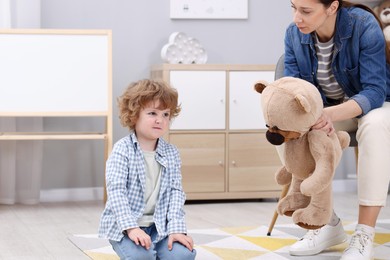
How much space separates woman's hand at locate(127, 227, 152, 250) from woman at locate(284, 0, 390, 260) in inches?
20.4

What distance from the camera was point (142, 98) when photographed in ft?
6.38

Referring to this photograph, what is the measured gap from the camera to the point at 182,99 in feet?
11.3

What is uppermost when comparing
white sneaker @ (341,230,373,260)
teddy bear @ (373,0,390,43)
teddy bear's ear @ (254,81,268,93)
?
teddy bear @ (373,0,390,43)

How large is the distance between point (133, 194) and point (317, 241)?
69 centimetres

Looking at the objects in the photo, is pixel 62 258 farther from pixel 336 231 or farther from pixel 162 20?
pixel 162 20

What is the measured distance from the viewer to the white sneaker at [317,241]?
7.59 feet

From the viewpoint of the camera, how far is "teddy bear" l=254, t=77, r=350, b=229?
1.90 meters

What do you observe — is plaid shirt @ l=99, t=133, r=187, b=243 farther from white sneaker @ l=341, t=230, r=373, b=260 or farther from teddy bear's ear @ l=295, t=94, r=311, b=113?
white sneaker @ l=341, t=230, r=373, b=260

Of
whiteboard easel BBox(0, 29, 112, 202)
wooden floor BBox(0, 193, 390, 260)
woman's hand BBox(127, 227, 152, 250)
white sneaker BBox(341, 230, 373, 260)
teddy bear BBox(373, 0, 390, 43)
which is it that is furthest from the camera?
teddy bear BBox(373, 0, 390, 43)

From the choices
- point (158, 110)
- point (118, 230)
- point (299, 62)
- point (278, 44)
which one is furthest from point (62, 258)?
point (278, 44)

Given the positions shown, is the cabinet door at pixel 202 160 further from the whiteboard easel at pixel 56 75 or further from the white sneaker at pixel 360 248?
the white sneaker at pixel 360 248

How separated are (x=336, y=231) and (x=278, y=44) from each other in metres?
1.70

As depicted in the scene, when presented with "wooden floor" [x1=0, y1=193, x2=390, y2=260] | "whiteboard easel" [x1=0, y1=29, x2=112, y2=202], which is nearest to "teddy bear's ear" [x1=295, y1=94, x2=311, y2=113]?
"wooden floor" [x1=0, y1=193, x2=390, y2=260]

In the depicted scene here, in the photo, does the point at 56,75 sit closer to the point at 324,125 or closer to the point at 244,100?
the point at 244,100
